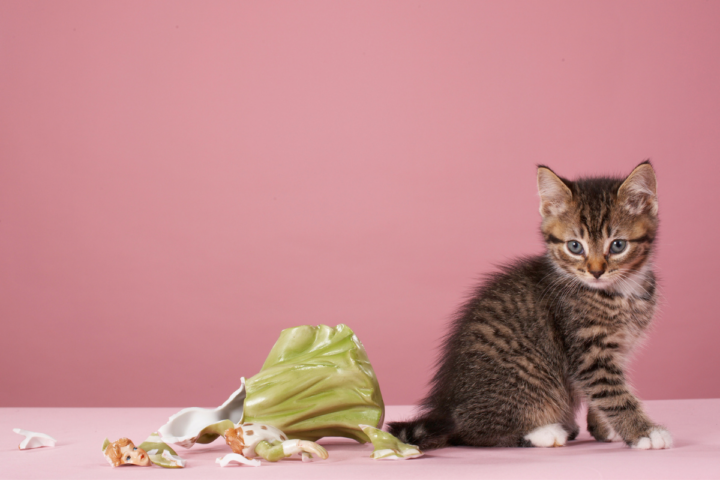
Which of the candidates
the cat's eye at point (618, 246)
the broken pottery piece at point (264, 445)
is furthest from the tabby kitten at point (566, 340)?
the broken pottery piece at point (264, 445)

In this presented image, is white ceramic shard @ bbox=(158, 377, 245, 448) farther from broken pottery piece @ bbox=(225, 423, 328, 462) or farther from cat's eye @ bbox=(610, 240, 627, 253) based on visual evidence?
cat's eye @ bbox=(610, 240, 627, 253)

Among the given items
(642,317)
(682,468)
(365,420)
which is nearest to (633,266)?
(642,317)

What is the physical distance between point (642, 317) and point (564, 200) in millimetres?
354

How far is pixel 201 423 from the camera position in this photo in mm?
1482

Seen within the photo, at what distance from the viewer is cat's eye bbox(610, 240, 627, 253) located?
157 centimetres

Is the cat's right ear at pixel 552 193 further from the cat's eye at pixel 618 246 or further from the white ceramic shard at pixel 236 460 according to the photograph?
the white ceramic shard at pixel 236 460

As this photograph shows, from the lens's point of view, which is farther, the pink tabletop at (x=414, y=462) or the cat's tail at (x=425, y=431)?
the cat's tail at (x=425, y=431)

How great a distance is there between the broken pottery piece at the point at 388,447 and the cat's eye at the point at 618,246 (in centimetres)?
69

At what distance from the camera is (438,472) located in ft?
3.76

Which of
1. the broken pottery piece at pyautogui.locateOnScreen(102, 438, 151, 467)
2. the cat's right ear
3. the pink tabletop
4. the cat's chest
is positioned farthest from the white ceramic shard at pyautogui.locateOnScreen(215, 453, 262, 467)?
the cat's right ear

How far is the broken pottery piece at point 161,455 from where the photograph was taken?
122 cm

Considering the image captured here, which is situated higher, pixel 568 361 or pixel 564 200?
pixel 564 200

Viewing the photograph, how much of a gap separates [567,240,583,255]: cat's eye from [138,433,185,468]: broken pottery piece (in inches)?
40.7

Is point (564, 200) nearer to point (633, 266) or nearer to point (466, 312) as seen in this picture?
point (633, 266)
